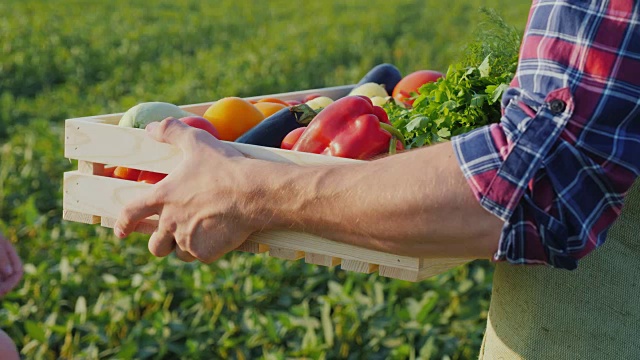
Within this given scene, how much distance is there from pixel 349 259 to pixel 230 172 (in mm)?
311

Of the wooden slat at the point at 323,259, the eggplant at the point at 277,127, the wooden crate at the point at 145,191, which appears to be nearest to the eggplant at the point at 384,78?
the eggplant at the point at 277,127

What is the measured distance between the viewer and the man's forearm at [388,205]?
1.63 metres

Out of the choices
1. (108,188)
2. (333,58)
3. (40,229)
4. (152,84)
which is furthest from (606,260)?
(333,58)

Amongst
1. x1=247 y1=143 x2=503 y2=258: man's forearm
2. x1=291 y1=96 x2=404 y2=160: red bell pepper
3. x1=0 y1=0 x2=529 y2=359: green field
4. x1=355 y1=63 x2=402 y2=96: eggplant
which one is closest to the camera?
x1=247 y1=143 x2=503 y2=258: man's forearm

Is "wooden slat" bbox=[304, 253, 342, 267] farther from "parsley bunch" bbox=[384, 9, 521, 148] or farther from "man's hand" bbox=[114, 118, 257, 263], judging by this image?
"parsley bunch" bbox=[384, 9, 521, 148]

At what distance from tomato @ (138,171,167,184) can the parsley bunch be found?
1.97 ft

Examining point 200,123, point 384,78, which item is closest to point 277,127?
point 200,123

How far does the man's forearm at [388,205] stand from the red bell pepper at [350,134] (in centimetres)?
25

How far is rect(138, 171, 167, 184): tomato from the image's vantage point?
7.22 feet

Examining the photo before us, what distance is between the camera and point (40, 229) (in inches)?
208

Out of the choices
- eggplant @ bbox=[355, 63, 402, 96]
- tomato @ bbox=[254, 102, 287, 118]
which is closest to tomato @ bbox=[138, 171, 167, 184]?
tomato @ bbox=[254, 102, 287, 118]

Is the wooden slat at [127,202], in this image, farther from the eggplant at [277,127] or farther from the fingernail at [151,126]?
the eggplant at [277,127]

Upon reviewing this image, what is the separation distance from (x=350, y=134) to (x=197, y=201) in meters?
0.39

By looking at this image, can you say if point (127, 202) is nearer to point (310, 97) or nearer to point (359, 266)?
point (359, 266)
